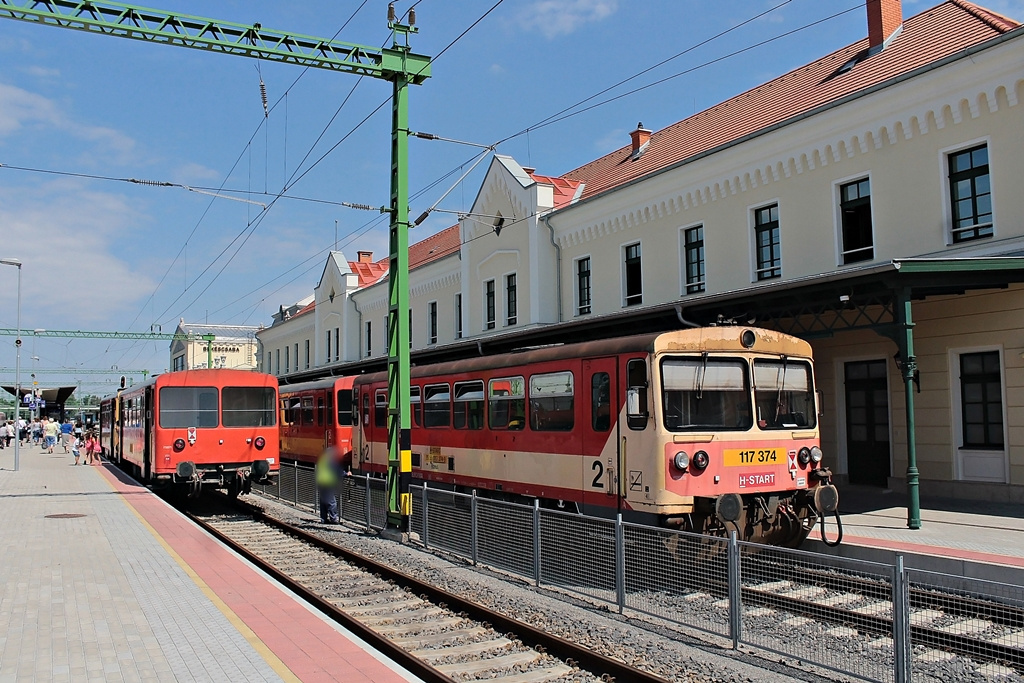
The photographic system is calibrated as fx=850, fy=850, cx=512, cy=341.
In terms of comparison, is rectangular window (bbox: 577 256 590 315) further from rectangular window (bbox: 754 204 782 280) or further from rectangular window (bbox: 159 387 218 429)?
rectangular window (bbox: 159 387 218 429)

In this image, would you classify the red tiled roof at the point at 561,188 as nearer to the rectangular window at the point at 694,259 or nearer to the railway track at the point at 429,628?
the rectangular window at the point at 694,259

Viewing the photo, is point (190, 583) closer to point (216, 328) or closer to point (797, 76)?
point (797, 76)

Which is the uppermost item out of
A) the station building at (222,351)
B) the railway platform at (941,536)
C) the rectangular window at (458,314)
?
the station building at (222,351)

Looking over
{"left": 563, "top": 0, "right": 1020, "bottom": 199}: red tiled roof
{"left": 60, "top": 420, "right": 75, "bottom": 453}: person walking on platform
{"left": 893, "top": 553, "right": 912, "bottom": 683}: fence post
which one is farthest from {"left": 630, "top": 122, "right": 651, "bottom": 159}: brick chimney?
{"left": 60, "top": 420, "right": 75, "bottom": 453}: person walking on platform

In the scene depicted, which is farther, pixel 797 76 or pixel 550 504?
pixel 797 76

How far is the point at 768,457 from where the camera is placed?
1055cm

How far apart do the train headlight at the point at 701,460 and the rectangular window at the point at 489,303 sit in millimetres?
20473

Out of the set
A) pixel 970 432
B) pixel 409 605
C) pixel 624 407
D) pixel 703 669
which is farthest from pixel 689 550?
pixel 970 432

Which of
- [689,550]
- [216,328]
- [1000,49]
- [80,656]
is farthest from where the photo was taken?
[216,328]

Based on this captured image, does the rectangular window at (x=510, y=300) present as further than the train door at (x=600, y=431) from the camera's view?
Yes

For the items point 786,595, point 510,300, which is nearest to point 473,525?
point 786,595

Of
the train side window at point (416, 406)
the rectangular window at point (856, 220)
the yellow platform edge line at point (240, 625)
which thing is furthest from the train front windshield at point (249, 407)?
the rectangular window at point (856, 220)

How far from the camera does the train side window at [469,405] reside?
46.6ft

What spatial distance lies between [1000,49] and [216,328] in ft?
289
